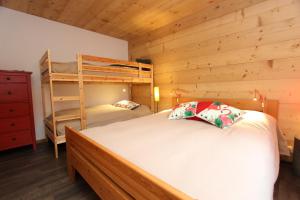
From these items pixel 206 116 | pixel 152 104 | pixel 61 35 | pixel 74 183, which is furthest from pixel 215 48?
pixel 61 35

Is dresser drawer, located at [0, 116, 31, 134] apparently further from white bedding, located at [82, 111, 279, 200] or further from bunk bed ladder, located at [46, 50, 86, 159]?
white bedding, located at [82, 111, 279, 200]

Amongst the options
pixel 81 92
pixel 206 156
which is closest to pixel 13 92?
pixel 81 92

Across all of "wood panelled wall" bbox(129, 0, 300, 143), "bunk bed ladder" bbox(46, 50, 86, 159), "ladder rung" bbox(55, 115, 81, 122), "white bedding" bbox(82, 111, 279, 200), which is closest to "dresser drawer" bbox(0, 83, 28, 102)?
"bunk bed ladder" bbox(46, 50, 86, 159)

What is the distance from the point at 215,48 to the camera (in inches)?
104

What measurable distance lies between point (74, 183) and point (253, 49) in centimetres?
300

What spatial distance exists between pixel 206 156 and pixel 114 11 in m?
2.78

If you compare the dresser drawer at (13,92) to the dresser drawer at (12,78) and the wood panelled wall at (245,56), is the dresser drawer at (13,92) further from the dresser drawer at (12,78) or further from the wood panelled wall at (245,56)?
the wood panelled wall at (245,56)

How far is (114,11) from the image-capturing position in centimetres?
272

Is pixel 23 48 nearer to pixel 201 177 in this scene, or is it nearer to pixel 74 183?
pixel 74 183

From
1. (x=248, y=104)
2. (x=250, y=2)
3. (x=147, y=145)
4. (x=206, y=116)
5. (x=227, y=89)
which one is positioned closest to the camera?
(x=147, y=145)

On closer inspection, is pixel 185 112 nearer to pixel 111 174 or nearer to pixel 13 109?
pixel 111 174

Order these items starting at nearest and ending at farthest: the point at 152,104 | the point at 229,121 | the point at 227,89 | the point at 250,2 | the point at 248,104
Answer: the point at 229,121 < the point at 250,2 < the point at 248,104 < the point at 227,89 < the point at 152,104

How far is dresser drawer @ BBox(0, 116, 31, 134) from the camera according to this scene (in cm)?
239

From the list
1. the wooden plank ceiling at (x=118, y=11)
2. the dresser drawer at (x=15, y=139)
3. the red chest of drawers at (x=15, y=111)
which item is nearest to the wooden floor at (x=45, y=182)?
the dresser drawer at (x=15, y=139)
